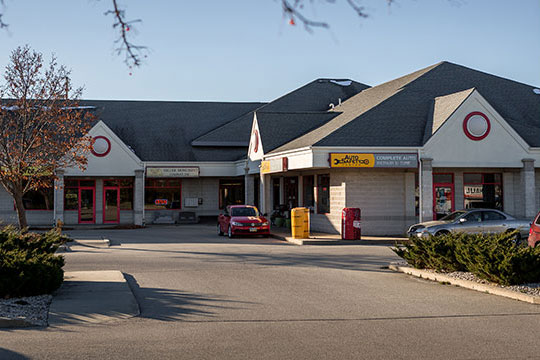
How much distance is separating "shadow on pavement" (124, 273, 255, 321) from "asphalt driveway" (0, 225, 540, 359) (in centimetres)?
2

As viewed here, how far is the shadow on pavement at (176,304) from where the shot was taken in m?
10.2

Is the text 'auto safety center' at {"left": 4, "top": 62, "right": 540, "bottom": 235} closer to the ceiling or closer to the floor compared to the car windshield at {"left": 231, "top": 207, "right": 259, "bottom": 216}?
closer to the ceiling

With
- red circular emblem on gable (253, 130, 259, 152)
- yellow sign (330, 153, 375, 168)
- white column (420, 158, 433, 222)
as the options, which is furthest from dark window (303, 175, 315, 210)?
white column (420, 158, 433, 222)

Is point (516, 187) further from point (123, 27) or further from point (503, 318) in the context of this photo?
point (123, 27)

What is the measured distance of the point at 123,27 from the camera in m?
5.16

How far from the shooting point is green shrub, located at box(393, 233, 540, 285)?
12391 mm

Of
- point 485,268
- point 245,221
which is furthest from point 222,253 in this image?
point 485,268

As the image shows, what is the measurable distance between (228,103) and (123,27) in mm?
44983

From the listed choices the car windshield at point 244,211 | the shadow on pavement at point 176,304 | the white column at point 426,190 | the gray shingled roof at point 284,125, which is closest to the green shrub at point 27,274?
the shadow on pavement at point 176,304

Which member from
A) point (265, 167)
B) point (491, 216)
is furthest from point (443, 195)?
point (265, 167)

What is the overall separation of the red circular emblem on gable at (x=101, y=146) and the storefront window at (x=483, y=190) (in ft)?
69.3

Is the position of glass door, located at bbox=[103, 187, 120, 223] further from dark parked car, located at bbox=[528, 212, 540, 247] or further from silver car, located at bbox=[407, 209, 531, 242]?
dark parked car, located at bbox=[528, 212, 540, 247]

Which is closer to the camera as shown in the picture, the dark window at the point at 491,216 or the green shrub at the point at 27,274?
the green shrub at the point at 27,274

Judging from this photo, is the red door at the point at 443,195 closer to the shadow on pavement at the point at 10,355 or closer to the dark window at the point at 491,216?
the dark window at the point at 491,216
